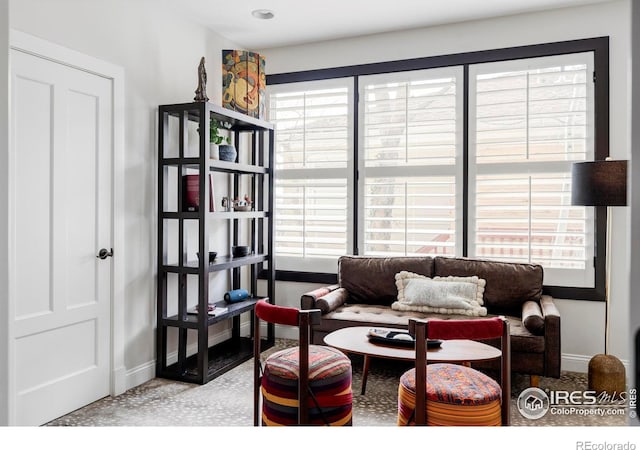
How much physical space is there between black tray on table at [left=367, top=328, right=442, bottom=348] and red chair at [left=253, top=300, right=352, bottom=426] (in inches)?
15.9

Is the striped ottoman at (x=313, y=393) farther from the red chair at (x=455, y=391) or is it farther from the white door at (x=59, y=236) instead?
the white door at (x=59, y=236)

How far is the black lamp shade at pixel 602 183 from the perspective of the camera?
2947 millimetres

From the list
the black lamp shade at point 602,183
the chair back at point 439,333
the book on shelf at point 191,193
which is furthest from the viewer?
the book on shelf at point 191,193

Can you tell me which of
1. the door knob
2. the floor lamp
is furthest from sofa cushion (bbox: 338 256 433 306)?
the door knob

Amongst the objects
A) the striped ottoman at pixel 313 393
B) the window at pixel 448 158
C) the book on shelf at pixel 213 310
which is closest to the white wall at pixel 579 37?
the window at pixel 448 158

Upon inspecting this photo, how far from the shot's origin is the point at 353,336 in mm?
2809

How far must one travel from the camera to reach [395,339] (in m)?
2.62

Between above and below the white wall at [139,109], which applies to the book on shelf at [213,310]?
below

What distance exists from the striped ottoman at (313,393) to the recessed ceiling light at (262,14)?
2.77 meters

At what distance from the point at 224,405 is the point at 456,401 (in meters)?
1.59

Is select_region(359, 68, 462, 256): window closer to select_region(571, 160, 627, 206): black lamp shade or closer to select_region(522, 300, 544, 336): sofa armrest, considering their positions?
select_region(522, 300, 544, 336): sofa armrest

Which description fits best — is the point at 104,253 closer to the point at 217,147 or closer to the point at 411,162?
the point at 217,147

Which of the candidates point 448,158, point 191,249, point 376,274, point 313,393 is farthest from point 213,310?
point 448,158

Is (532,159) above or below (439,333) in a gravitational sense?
above
